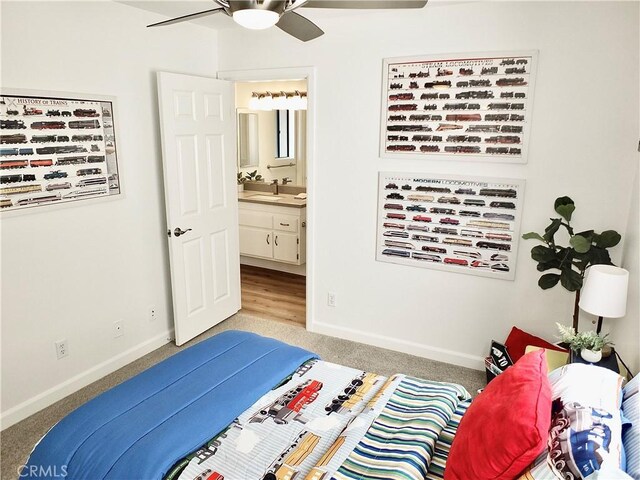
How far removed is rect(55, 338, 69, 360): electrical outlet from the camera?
2.82 metres

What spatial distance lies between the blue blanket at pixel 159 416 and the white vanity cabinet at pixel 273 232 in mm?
2791

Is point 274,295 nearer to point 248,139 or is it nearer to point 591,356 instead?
point 248,139

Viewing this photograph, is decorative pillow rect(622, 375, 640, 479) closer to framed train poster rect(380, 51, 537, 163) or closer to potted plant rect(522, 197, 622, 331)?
potted plant rect(522, 197, 622, 331)

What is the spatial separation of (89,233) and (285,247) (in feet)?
8.06

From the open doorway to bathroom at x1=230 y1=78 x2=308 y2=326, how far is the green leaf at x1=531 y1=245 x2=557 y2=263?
2.31 metres

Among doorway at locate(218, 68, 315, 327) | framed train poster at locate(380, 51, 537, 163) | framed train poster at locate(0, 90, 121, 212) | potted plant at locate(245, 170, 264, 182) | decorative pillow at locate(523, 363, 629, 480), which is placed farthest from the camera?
potted plant at locate(245, 170, 264, 182)

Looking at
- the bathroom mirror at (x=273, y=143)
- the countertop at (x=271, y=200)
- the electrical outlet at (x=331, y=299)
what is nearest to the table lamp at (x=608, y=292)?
the electrical outlet at (x=331, y=299)

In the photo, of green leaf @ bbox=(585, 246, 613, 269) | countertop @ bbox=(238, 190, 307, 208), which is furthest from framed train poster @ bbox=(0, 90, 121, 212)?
green leaf @ bbox=(585, 246, 613, 269)

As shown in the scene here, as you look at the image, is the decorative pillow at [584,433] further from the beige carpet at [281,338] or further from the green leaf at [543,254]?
the beige carpet at [281,338]

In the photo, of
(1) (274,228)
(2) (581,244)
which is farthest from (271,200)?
(2) (581,244)

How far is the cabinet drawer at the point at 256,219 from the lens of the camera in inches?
204

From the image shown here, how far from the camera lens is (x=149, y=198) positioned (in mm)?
3355

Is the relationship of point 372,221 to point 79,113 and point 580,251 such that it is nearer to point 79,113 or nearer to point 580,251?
point 580,251

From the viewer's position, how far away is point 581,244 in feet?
8.07
